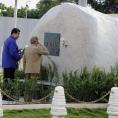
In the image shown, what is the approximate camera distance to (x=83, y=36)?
13.7m

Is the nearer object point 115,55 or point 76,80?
point 76,80

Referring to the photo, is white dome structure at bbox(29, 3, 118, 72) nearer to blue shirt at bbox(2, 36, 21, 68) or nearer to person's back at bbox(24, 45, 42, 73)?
person's back at bbox(24, 45, 42, 73)

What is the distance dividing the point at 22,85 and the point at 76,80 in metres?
1.31

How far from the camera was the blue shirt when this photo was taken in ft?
41.3

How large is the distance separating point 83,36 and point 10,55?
2.11 metres

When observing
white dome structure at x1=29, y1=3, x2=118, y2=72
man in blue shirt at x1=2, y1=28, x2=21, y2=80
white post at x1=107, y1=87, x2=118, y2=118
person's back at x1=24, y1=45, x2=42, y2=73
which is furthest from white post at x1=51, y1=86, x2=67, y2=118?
white dome structure at x1=29, y1=3, x2=118, y2=72

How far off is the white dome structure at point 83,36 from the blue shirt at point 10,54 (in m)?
1.65

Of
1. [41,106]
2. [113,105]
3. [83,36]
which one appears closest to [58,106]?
[113,105]

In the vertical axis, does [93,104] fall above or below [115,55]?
below

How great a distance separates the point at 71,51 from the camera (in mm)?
13852

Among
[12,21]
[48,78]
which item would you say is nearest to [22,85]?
[48,78]

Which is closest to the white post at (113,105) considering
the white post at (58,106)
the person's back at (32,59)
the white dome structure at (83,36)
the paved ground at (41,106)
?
the white post at (58,106)

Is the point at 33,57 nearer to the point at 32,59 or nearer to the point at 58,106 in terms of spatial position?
the point at 32,59

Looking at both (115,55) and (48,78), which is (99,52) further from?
(48,78)
